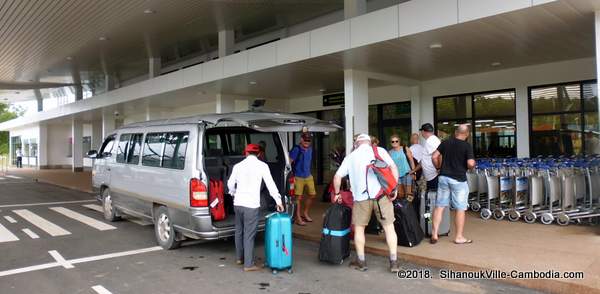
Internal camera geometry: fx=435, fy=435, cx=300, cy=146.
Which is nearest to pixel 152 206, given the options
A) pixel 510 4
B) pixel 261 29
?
pixel 510 4

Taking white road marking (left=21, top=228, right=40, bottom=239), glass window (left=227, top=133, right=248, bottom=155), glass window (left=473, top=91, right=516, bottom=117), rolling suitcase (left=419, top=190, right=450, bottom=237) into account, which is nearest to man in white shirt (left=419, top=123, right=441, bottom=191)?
rolling suitcase (left=419, top=190, right=450, bottom=237)

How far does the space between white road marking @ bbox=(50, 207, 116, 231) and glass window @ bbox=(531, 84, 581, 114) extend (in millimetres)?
10087

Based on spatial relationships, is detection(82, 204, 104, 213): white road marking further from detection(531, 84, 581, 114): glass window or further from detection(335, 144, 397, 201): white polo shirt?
detection(531, 84, 581, 114): glass window

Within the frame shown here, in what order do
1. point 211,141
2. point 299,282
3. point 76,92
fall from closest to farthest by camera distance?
point 299,282
point 211,141
point 76,92

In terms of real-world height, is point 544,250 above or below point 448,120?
below

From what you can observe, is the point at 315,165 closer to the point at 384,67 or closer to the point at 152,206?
the point at 384,67

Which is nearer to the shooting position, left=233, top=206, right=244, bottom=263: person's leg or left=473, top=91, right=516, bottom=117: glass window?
left=233, top=206, right=244, bottom=263: person's leg

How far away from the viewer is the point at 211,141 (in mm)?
6824

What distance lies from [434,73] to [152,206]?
310 inches

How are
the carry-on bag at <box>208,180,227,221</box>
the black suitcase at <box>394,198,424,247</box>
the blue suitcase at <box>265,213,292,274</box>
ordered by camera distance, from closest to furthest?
1. the blue suitcase at <box>265,213,292,274</box>
2. the carry-on bag at <box>208,180,227,221</box>
3. the black suitcase at <box>394,198,424,247</box>

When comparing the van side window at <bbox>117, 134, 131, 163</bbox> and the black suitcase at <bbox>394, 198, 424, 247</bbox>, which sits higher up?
the van side window at <bbox>117, 134, 131, 163</bbox>

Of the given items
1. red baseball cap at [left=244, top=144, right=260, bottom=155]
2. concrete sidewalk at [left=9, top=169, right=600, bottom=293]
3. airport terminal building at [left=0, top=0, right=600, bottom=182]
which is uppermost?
airport terminal building at [left=0, top=0, right=600, bottom=182]

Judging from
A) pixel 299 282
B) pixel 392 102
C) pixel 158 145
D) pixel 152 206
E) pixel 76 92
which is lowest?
pixel 299 282

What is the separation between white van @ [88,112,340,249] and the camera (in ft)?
19.5
